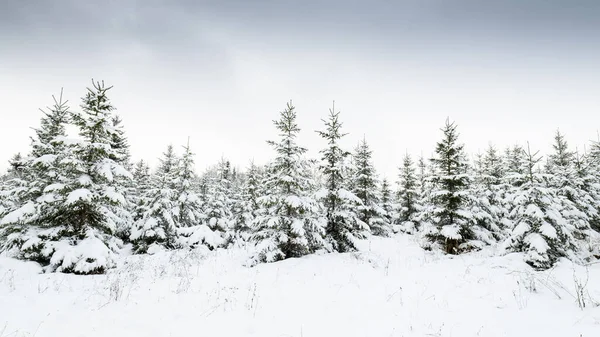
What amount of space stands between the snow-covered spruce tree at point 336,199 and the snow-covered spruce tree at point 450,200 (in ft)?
17.0

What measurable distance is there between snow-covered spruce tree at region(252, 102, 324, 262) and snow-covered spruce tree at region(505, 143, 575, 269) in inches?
361

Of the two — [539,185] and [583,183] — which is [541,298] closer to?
[539,185]

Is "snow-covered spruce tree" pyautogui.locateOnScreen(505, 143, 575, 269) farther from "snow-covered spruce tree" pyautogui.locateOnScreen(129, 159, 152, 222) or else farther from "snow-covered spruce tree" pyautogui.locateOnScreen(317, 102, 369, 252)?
"snow-covered spruce tree" pyautogui.locateOnScreen(129, 159, 152, 222)

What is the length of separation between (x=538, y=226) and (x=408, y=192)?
1699cm

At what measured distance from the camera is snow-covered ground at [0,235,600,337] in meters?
4.91

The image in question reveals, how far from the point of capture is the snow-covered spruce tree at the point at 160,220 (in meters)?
19.1

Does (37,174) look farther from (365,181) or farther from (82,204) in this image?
(365,181)

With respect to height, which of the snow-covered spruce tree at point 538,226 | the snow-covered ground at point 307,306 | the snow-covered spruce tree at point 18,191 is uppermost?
the snow-covered spruce tree at point 18,191

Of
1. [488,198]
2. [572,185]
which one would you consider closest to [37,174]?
[488,198]

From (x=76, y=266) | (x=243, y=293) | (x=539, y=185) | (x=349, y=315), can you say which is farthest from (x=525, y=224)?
(x=76, y=266)

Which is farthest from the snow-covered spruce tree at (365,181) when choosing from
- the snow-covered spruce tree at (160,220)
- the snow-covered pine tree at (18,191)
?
the snow-covered pine tree at (18,191)

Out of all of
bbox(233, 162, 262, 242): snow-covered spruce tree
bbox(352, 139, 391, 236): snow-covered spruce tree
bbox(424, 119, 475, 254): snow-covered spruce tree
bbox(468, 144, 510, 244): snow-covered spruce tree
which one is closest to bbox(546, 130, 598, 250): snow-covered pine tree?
bbox(468, 144, 510, 244): snow-covered spruce tree

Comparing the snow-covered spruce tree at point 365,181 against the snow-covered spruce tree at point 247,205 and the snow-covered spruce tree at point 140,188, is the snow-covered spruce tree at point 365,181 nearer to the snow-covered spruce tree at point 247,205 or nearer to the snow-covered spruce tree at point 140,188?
the snow-covered spruce tree at point 247,205

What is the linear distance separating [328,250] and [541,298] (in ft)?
27.0
